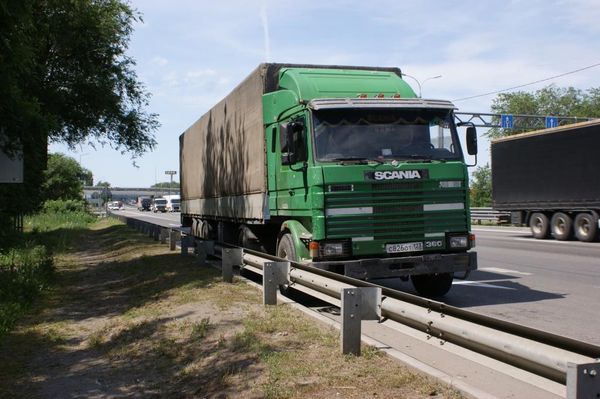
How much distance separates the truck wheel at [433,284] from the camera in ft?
30.8

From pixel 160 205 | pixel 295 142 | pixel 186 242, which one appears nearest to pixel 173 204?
pixel 160 205

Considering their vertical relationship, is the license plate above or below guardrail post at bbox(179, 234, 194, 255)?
above

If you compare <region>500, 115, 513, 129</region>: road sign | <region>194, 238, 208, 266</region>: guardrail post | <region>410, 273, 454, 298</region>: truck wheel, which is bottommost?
<region>410, 273, 454, 298</region>: truck wheel

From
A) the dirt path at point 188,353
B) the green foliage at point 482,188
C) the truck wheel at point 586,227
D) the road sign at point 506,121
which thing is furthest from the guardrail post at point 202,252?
the green foliage at point 482,188

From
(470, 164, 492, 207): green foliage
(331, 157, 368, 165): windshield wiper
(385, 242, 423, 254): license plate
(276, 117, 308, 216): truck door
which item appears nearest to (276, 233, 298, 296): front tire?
(276, 117, 308, 216): truck door

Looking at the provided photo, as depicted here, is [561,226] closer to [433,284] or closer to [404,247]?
[433,284]

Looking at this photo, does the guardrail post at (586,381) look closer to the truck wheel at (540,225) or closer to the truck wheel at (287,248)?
the truck wheel at (287,248)

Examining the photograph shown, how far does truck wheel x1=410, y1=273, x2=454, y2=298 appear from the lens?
369 inches

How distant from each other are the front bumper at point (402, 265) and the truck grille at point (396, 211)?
328 millimetres

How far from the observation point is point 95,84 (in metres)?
17.4

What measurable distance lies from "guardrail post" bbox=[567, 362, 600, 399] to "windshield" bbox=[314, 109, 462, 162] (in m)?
5.56

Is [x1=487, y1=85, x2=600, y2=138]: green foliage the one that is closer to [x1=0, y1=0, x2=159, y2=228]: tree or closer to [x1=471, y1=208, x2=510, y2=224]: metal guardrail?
[x1=471, y1=208, x2=510, y2=224]: metal guardrail

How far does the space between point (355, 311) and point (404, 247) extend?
3333mm

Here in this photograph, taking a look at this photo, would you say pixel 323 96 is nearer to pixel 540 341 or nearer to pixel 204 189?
pixel 540 341
